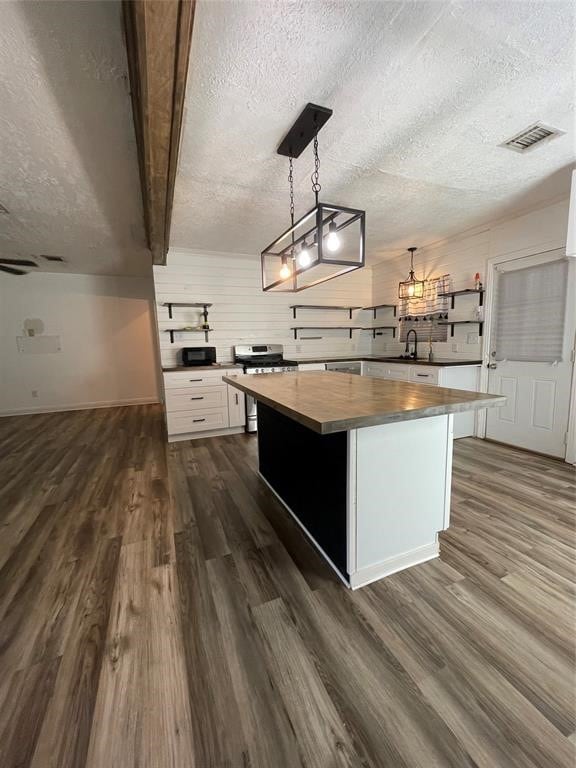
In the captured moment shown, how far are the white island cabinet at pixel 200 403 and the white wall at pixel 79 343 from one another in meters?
3.14

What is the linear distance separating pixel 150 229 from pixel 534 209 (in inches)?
153

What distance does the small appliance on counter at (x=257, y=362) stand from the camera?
434 cm

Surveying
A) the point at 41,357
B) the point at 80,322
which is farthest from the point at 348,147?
the point at 41,357

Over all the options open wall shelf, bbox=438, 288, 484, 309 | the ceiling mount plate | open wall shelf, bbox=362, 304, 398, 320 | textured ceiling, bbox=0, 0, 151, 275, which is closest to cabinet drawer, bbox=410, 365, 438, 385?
open wall shelf, bbox=438, 288, 484, 309

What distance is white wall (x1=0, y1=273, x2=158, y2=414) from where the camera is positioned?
18.5 ft

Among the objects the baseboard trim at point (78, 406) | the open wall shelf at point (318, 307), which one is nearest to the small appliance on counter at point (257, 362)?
the open wall shelf at point (318, 307)

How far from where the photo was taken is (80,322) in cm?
605

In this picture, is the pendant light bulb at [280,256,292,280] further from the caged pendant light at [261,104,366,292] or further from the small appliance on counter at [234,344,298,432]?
the small appliance on counter at [234,344,298,432]

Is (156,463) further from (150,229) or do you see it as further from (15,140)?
(15,140)

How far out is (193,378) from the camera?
4066 mm

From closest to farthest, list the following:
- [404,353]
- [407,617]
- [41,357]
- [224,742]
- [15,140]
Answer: [224,742] < [407,617] < [15,140] < [404,353] < [41,357]

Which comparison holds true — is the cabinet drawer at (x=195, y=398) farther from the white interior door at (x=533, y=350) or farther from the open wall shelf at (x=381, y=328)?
the white interior door at (x=533, y=350)

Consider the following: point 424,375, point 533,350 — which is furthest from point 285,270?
point 533,350

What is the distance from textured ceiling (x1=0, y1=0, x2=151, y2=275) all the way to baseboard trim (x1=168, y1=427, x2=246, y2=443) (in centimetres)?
255
